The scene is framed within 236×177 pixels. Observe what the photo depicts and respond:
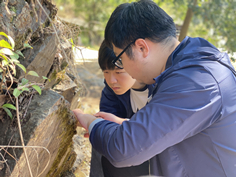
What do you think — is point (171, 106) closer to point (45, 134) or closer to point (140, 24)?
point (140, 24)

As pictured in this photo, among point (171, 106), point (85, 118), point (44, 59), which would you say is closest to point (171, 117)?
point (171, 106)

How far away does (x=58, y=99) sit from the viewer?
6.10ft

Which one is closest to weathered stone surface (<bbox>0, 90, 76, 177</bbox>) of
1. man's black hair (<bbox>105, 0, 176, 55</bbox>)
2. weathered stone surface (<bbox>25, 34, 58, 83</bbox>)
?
weathered stone surface (<bbox>25, 34, 58, 83</bbox>)

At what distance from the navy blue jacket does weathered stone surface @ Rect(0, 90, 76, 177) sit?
0.48m

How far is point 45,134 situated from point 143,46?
1.07 meters

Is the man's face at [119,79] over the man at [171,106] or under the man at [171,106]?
under

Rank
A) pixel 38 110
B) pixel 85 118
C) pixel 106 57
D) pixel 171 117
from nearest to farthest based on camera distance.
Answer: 1. pixel 171 117
2. pixel 38 110
3. pixel 85 118
4. pixel 106 57

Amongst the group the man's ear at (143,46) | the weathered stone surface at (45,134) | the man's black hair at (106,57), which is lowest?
the weathered stone surface at (45,134)

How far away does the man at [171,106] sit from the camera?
4.00 ft

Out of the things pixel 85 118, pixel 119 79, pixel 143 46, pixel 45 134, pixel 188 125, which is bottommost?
pixel 45 134

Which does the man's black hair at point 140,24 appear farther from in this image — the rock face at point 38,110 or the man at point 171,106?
the rock face at point 38,110

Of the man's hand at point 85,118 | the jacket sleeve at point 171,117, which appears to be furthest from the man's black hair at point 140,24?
the man's hand at point 85,118

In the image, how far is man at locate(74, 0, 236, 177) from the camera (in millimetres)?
1219

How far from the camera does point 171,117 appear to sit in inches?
47.6
